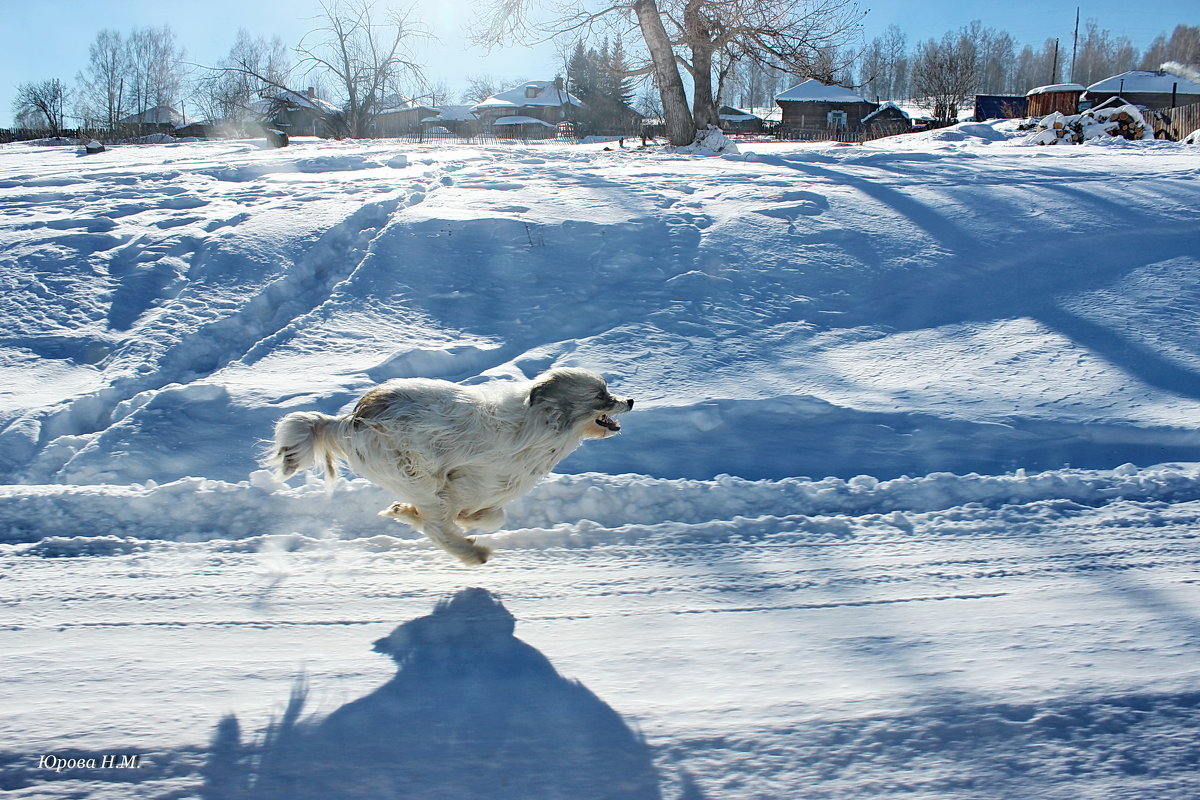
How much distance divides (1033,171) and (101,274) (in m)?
11.7

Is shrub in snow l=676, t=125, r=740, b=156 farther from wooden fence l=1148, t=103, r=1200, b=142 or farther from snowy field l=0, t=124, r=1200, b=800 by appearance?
wooden fence l=1148, t=103, r=1200, b=142

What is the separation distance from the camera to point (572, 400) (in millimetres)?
3691

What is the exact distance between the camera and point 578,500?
430 cm

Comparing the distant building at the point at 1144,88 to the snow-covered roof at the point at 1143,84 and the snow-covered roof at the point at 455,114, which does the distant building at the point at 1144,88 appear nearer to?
the snow-covered roof at the point at 1143,84

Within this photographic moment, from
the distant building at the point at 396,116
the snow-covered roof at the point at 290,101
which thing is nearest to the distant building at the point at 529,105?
the distant building at the point at 396,116

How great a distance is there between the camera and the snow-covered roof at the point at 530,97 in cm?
6988

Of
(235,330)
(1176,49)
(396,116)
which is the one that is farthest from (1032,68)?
(235,330)

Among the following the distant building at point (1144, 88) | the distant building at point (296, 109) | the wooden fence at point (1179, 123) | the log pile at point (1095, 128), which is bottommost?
the log pile at point (1095, 128)

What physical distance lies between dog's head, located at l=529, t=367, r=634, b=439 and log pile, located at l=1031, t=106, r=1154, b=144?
2168cm

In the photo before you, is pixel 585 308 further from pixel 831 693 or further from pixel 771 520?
pixel 831 693

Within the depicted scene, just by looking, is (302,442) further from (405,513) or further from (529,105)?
(529,105)

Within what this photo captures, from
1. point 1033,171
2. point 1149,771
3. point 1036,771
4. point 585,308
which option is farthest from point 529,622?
point 1033,171

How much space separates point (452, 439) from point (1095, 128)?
2363 cm

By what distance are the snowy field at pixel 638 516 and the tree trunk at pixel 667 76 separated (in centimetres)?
1017
